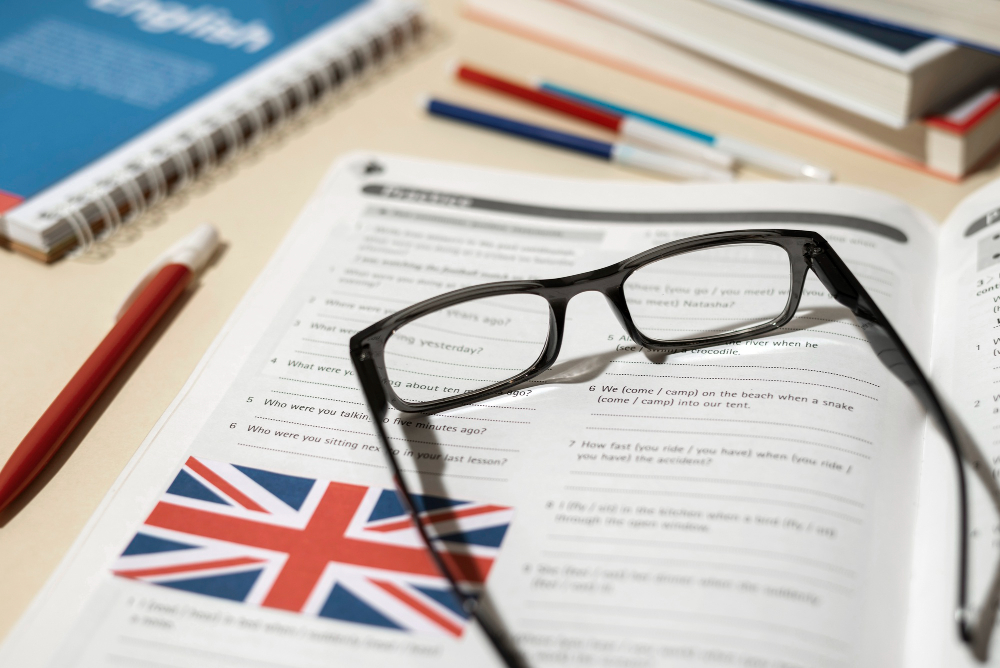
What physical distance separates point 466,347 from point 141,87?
441 millimetres

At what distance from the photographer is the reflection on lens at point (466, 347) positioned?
51 cm

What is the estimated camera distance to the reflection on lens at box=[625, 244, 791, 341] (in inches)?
20.8

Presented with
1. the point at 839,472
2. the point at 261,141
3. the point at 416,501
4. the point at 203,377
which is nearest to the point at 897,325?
the point at 839,472

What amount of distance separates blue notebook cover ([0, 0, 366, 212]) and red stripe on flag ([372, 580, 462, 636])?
442mm

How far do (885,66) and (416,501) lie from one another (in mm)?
482

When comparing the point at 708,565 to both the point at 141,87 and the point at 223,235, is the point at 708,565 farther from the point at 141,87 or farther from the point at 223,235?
the point at 141,87

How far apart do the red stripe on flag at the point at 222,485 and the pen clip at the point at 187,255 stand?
162mm

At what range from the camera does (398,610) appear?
395 millimetres

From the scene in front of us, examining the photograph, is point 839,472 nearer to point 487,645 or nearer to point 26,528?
point 487,645

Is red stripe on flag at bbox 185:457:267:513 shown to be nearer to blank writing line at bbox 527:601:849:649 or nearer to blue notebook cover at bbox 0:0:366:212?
blank writing line at bbox 527:601:849:649

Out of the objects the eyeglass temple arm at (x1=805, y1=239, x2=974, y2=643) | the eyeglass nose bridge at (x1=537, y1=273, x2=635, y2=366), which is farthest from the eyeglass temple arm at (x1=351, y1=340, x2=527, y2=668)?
the eyeglass temple arm at (x1=805, y1=239, x2=974, y2=643)

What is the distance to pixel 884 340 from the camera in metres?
0.49

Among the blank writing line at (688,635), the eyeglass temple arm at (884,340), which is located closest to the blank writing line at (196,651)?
the blank writing line at (688,635)

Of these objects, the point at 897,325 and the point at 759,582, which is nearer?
the point at 759,582
